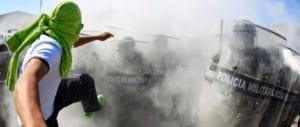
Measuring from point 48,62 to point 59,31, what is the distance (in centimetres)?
38

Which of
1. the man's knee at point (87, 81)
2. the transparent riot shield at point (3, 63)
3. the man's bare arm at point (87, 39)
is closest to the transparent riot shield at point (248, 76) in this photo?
the man's bare arm at point (87, 39)

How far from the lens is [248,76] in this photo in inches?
192

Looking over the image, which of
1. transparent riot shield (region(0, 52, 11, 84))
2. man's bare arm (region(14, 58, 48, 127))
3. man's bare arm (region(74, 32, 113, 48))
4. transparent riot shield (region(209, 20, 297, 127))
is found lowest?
transparent riot shield (region(0, 52, 11, 84))

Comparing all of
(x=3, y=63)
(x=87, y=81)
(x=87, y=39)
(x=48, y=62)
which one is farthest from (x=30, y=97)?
(x=3, y=63)

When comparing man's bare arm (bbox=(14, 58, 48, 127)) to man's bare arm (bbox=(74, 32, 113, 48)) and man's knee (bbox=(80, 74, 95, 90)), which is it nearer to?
man's knee (bbox=(80, 74, 95, 90))

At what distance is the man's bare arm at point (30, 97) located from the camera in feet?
5.08

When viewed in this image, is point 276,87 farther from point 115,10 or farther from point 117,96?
point 115,10

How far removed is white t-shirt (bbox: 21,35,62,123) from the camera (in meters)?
1.99

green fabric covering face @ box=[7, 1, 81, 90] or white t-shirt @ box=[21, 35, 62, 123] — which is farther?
green fabric covering face @ box=[7, 1, 81, 90]

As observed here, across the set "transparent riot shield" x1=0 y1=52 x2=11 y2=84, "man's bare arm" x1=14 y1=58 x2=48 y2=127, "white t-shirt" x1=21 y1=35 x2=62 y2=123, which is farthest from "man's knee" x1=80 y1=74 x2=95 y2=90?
"transparent riot shield" x1=0 y1=52 x2=11 y2=84

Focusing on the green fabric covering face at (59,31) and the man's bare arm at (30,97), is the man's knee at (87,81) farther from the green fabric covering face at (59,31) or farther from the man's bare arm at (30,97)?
the man's bare arm at (30,97)

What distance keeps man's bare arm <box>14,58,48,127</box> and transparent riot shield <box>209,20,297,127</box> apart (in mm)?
3272

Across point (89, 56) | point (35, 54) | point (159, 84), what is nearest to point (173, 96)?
point (159, 84)

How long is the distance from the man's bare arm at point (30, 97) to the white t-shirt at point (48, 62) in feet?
0.41
